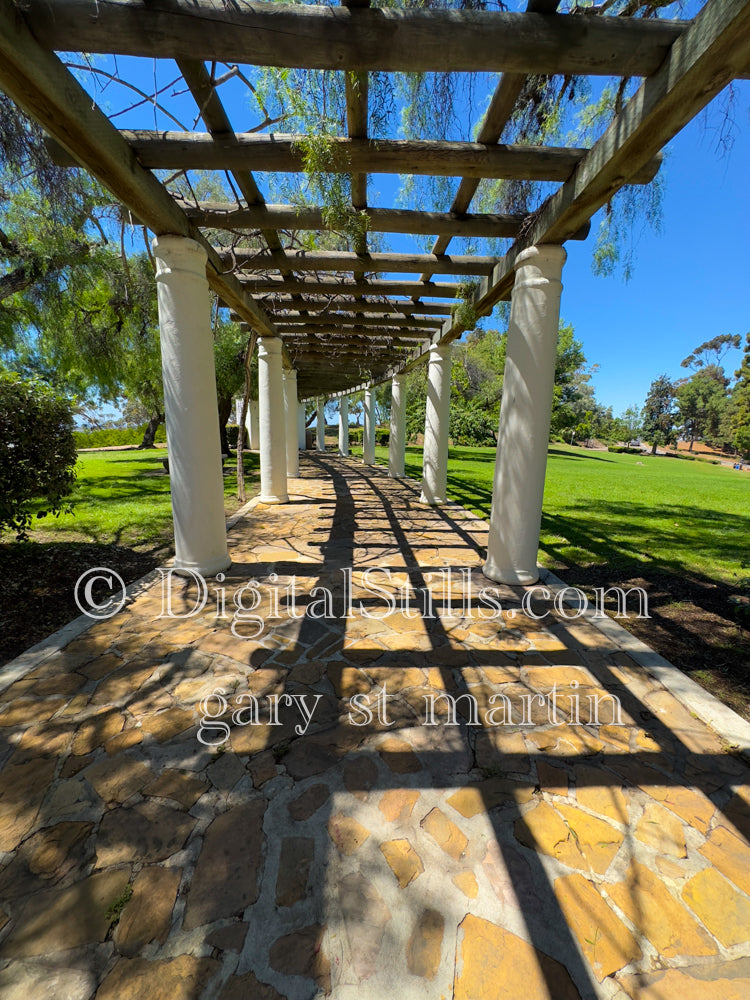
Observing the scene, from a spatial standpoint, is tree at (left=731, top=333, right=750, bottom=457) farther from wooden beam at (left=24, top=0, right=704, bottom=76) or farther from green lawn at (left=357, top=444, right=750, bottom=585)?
wooden beam at (left=24, top=0, right=704, bottom=76)

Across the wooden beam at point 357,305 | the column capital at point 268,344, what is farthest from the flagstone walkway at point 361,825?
the column capital at point 268,344

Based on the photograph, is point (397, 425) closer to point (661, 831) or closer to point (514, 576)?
point (514, 576)

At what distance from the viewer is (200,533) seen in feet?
13.1

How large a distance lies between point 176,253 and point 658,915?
485 centimetres

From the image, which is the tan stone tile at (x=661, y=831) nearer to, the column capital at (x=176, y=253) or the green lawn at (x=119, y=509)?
the column capital at (x=176, y=253)

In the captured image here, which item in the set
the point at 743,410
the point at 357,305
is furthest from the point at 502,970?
the point at 743,410

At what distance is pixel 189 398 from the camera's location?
363 cm

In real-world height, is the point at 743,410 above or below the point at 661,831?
above

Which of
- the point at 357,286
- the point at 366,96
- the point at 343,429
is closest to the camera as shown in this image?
the point at 366,96

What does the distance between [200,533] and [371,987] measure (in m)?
3.46

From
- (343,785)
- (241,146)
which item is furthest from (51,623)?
(241,146)

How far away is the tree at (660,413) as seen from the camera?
50656mm

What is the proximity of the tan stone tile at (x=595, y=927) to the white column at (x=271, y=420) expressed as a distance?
6.65 metres

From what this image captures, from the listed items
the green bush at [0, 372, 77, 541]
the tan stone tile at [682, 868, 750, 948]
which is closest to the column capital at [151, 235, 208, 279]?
the green bush at [0, 372, 77, 541]
